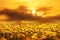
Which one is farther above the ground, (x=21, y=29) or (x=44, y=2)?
(x=44, y=2)

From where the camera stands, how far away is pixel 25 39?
2262 mm

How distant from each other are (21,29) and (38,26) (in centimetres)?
22

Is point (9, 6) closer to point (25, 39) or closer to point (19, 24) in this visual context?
point (19, 24)

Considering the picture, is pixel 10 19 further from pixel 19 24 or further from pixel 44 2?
pixel 44 2

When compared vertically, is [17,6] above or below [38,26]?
above

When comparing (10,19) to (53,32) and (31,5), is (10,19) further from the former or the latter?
(53,32)

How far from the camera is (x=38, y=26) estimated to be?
2295 mm

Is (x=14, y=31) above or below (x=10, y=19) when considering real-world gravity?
below

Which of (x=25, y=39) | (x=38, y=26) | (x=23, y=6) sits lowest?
(x=25, y=39)

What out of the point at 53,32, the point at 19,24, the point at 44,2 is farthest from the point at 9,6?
the point at 53,32


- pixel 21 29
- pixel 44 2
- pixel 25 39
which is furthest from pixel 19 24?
pixel 44 2

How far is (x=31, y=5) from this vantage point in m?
2.37

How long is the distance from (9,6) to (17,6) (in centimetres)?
11

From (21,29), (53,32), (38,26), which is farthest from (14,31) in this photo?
(53,32)
